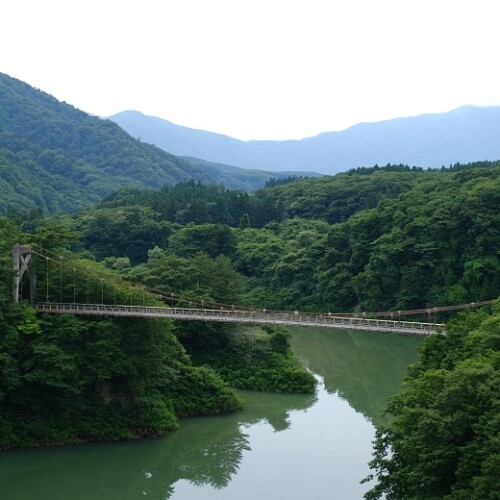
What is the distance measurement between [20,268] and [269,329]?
468 inches

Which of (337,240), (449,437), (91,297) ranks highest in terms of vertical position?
(337,240)

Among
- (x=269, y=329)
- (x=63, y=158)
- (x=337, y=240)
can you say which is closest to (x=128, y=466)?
(x=269, y=329)

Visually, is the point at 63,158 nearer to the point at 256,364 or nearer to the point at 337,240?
the point at 337,240

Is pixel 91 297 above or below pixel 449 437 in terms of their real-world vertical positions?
above

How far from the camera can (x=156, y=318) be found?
73.8ft

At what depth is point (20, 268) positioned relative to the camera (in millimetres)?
22547

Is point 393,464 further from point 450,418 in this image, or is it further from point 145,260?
point 145,260

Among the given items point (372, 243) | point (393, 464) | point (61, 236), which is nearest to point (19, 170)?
point (372, 243)

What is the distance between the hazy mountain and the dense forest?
33.4 metres

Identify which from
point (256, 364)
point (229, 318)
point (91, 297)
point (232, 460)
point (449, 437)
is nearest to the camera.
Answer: point (449, 437)

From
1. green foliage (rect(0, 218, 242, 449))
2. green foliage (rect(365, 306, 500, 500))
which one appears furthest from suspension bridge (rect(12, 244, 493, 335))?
green foliage (rect(365, 306, 500, 500))

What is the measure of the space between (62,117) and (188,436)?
13270 centimetres

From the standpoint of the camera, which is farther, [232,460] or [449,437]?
[232,460]

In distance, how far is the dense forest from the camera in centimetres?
1362
